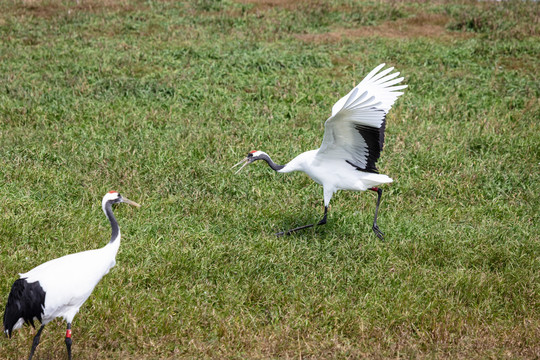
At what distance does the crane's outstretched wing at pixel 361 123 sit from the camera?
584 cm

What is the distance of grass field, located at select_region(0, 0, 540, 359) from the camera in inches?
199

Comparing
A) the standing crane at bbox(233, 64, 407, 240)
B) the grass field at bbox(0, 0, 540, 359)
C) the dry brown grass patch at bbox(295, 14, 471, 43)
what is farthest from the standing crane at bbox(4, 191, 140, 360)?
the dry brown grass patch at bbox(295, 14, 471, 43)

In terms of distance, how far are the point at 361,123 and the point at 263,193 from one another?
1.87m

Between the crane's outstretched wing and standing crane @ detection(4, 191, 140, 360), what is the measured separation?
2581 mm

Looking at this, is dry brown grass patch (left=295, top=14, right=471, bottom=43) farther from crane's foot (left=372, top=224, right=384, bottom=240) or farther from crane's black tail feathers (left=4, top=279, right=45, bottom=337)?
crane's black tail feathers (left=4, top=279, right=45, bottom=337)

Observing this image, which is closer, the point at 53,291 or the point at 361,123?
the point at 53,291

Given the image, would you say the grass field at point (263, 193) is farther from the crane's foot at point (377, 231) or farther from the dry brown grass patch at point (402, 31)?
the dry brown grass patch at point (402, 31)

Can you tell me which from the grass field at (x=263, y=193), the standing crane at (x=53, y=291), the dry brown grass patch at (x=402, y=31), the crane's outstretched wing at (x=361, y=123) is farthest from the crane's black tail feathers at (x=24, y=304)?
the dry brown grass patch at (x=402, y=31)

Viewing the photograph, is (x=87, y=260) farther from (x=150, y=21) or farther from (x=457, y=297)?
(x=150, y=21)

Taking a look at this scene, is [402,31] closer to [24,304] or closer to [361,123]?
[361,123]

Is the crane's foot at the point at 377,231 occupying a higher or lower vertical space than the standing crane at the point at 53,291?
lower

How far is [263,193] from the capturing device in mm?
7555

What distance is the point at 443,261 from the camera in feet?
20.5

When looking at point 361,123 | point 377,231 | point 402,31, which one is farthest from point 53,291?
point 402,31
